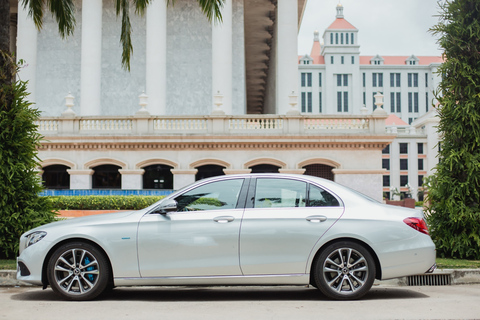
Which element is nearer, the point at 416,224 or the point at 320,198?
the point at 416,224

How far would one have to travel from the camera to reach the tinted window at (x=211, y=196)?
21.9 feet

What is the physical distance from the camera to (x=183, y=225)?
6.51 metres

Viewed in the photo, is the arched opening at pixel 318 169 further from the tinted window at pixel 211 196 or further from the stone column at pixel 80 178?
the tinted window at pixel 211 196

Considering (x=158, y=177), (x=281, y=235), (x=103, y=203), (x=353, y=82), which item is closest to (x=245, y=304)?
(x=281, y=235)

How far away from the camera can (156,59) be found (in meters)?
28.0

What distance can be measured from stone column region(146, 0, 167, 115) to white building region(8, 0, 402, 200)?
53 mm

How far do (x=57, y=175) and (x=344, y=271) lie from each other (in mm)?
20357

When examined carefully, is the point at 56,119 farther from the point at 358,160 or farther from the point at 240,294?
the point at 240,294

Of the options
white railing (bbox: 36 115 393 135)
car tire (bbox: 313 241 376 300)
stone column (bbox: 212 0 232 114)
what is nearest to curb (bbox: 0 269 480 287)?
car tire (bbox: 313 241 376 300)

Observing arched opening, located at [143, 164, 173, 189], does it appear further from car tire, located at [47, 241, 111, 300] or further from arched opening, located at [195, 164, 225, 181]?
car tire, located at [47, 241, 111, 300]

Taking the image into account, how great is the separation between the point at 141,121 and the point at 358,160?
971 cm

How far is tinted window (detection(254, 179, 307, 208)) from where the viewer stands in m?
6.70

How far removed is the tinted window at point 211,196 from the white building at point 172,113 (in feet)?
40.8

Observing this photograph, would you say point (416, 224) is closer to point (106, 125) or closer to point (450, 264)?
point (450, 264)
